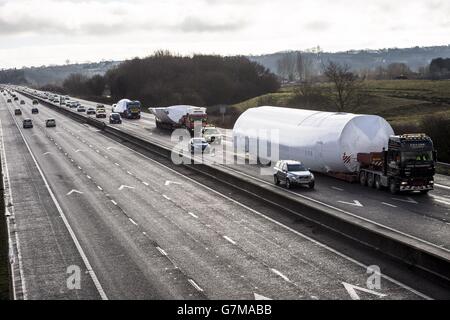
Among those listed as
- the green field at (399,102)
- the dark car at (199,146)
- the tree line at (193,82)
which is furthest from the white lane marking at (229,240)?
the tree line at (193,82)

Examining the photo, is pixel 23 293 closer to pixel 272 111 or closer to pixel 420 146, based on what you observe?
pixel 420 146

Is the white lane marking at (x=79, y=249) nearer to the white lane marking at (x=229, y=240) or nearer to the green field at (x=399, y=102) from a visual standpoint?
the white lane marking at (x=229, y=240)

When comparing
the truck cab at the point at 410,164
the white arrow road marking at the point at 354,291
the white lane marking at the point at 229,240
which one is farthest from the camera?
the truck cab at the point at 410,164

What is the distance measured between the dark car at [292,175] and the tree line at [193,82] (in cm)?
10428

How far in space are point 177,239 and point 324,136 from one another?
1747cm

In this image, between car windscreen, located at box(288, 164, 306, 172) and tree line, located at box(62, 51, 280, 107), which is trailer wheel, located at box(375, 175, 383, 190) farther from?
tree line, located at box(62, 51, 280, 107)

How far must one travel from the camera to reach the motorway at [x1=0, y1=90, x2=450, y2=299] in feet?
67.4

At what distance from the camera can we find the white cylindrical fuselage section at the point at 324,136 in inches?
1570

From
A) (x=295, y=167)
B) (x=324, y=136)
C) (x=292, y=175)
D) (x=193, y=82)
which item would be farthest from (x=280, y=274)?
(x=193, y=82)

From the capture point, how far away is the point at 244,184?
38.1m

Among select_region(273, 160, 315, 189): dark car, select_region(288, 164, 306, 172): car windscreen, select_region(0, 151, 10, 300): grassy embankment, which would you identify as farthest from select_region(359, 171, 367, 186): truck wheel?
select_region(0, 151, 10, 300): grassy embankment

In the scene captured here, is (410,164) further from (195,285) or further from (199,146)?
(199,146)
